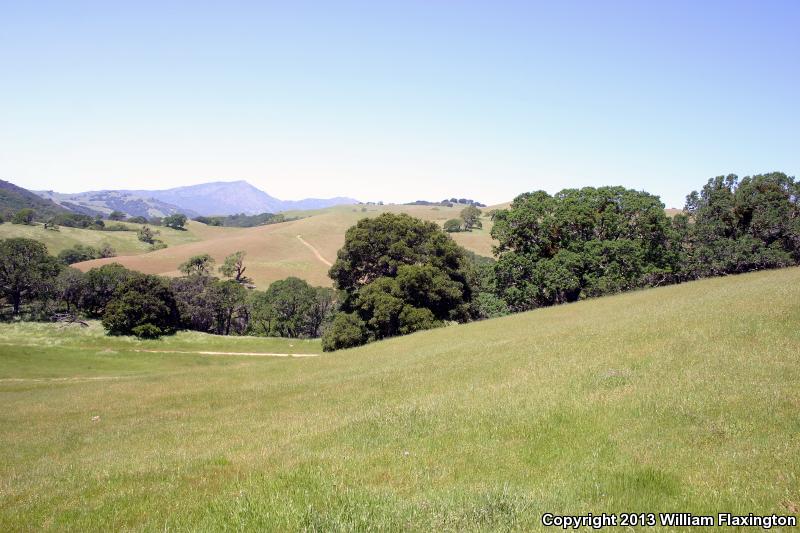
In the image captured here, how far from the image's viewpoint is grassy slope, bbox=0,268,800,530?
23.8ft

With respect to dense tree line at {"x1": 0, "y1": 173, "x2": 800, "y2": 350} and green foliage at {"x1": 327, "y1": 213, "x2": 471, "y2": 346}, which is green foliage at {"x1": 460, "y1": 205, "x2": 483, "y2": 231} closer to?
dense tree line at {"x1": 0, "y1": 173, "x2": 800, "y2": 350}

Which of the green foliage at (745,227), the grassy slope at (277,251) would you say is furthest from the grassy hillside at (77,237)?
the green foliage at (745,227)

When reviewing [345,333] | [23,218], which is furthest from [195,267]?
[23,218]

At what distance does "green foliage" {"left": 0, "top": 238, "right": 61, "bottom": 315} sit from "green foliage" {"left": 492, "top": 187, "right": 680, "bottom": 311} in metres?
69.0

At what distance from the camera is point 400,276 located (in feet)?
175

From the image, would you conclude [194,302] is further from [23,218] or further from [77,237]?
[23,218]

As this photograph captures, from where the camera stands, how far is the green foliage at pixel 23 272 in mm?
75250

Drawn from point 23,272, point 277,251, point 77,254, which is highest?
point 277,251

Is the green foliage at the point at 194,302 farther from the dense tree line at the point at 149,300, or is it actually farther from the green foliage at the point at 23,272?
the green foliage at the point at 23,272

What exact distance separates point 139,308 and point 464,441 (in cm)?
6537

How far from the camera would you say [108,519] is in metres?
8.00

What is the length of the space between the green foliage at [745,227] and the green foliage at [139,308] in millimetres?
65843

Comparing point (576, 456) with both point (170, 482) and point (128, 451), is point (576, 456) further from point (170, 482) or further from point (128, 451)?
point (128, 451)

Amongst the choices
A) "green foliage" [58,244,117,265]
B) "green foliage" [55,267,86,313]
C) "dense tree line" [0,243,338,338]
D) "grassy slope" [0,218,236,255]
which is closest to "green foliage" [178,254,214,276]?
"dense tree line" [0,243,338,338]
